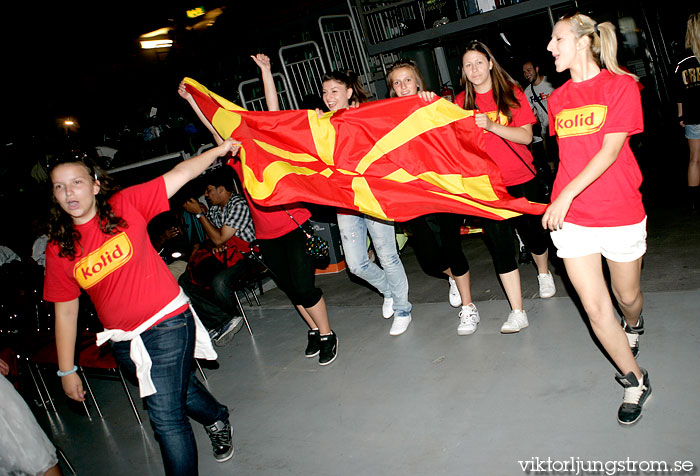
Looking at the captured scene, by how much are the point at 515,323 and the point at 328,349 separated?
154 cm

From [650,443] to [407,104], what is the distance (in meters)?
2.49

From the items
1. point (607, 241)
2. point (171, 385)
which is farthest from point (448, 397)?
point (171, 385)

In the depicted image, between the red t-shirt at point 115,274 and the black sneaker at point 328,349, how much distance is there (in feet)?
5.63

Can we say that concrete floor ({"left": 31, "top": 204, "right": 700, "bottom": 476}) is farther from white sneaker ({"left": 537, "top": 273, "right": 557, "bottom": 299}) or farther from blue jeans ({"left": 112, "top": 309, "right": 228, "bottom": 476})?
blue jeans ({"left": 112, "top": 309, "right": 228, "bottom": 476})

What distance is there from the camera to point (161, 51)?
14.9m

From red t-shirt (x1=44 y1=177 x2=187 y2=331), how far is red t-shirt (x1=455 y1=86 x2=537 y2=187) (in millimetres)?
2375

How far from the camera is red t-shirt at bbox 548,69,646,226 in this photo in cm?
255

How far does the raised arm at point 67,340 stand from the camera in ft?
9.86

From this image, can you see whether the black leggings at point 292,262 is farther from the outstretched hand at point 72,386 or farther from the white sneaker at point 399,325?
the outstretched hand at point 72,386

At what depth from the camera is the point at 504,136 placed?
3492 millimetres

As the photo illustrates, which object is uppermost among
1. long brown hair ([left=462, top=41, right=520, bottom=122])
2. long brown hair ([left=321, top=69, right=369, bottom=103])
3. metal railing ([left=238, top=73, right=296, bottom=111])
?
metal railing ([left=238, top=73, right=296, bottom=111])

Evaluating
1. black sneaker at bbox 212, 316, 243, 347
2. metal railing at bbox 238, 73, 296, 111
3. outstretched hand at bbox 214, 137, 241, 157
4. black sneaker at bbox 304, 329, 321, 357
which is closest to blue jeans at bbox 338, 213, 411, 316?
black sneaker at bbox 304, 329, 321, 357

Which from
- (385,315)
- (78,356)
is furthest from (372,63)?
(78,356)

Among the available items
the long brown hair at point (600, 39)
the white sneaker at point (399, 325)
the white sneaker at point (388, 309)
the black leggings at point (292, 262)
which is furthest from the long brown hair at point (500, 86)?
the white sneaker at point (388, 309)
